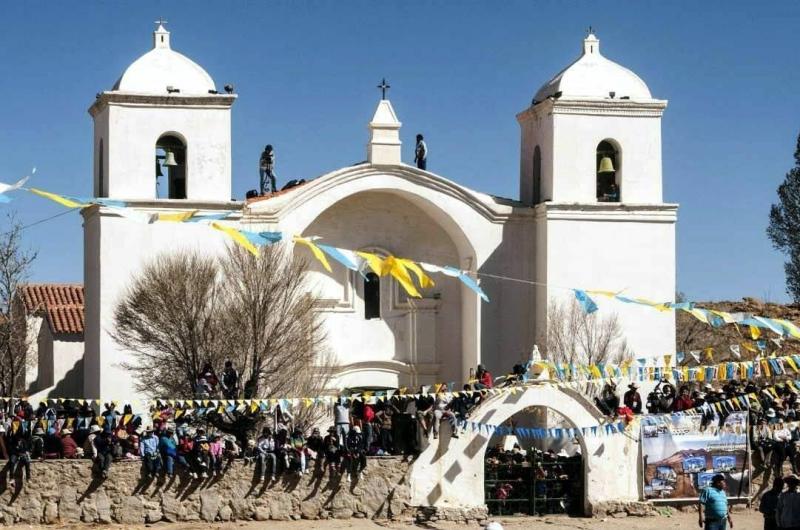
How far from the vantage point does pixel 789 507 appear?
2758 centimetres

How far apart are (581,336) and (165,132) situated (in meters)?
11.4

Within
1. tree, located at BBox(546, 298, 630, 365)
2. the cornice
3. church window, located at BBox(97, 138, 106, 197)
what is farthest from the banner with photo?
church window, located at BBox(97, 138, 106, 197)

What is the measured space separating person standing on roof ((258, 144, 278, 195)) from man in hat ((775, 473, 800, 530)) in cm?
2283

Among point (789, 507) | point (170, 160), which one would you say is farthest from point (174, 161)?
point (789, 507)

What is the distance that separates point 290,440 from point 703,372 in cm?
883

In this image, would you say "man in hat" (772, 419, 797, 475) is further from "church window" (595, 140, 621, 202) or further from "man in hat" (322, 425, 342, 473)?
"man in hat" (322, 425, 342, 473)

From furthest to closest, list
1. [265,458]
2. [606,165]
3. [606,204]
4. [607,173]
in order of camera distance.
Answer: [607,173], [606,165], [606,204], [265,458]

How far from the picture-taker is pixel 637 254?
48.2 metres

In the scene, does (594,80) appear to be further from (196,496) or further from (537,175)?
(196,496)

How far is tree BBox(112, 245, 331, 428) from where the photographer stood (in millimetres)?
42531

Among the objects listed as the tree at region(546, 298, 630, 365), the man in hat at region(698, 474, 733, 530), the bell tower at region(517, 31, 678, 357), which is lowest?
the man in hat at region(698, 474, 733, 530)

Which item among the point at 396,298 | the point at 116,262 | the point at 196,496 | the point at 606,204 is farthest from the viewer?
the point at 396,298

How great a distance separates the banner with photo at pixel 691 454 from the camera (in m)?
40.2

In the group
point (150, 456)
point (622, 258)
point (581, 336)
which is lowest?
point (150, 456)
